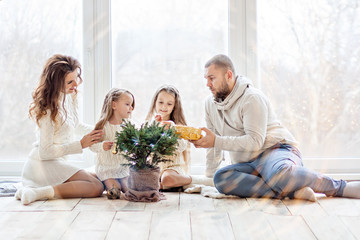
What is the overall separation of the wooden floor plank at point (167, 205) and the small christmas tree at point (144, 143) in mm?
210

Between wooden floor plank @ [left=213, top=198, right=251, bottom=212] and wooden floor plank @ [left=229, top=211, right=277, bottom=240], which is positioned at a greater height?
wooden floor plank @ [left=213, top=198, right=251, bottom=212]

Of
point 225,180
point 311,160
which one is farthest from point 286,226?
point 311,160

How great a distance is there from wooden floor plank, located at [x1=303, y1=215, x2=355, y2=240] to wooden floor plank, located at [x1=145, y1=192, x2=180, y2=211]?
0.65 m

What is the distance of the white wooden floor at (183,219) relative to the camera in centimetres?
193

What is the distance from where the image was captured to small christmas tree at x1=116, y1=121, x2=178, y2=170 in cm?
253

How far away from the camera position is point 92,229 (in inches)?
79.0

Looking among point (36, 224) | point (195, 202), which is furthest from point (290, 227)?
point (36, 224)

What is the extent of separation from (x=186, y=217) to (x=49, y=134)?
38.2 inches

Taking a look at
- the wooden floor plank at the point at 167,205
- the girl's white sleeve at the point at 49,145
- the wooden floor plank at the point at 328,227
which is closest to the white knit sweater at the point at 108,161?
the girl's white sleeve at the point at 49,145

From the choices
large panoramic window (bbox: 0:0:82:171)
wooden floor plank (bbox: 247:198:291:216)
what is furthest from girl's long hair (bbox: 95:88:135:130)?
wooden floor plank (bbox: 247:198:291:216)

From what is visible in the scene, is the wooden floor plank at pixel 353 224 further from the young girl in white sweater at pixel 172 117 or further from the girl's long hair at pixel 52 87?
the girl's long hair at pixel 52 87

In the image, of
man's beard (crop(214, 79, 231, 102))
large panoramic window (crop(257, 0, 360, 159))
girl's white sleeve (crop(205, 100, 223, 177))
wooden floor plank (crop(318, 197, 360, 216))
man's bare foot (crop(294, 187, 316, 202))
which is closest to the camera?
wooden floor plank (crop(318, 197, 360, 216))

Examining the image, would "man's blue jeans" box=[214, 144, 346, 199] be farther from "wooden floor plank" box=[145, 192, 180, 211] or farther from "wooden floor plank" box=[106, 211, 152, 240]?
"wooden floor plank" box=[106, 211, 152, 240]

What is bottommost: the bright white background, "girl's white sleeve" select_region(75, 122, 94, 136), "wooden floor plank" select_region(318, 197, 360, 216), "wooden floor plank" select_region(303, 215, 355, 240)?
"wooden floor plank" select_region(303, 215, 355, 240)
